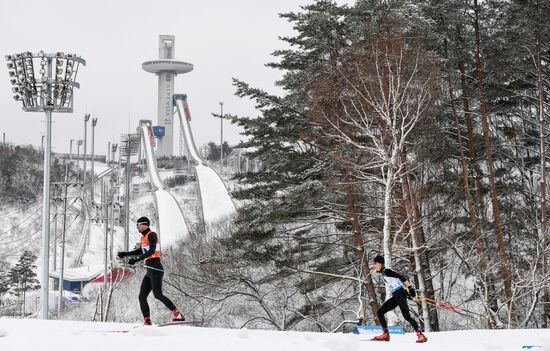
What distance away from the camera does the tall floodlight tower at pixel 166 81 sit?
13150cm

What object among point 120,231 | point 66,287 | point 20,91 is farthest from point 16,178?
point 20,91

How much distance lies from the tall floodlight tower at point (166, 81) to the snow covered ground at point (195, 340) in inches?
4685

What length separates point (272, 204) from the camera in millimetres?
25359

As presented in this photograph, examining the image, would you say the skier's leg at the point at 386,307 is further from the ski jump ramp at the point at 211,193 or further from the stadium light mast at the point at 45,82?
the ski jump ramp at the point at 211,193

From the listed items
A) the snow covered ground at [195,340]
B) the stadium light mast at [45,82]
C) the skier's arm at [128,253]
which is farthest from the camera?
the stadium light mast at [45,82]

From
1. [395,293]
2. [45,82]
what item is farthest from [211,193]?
[395,293]

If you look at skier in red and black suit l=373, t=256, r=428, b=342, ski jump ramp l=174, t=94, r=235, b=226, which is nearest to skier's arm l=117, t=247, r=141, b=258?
skier in red and black suit l=373, t=256, r=428, b=342

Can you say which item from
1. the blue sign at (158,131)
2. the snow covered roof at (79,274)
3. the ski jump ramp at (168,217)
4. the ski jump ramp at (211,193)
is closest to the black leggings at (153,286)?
the ski jump ramp at (168,217)

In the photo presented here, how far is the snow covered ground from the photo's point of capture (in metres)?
8.72

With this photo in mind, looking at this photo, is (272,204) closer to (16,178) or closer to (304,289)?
(304,289)

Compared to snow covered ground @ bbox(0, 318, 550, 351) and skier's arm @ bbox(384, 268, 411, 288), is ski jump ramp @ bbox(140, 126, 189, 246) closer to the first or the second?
snow covered ground @ bbox(0, 318, 550, 351)

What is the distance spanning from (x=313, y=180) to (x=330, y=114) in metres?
2.20

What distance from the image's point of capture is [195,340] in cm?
948

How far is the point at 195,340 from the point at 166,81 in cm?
13003
